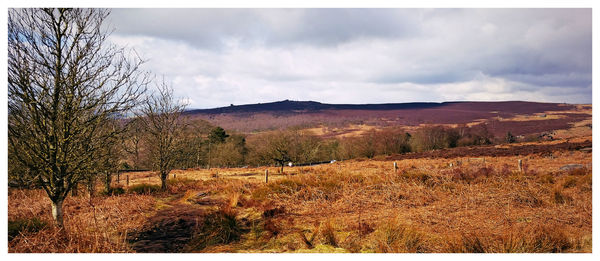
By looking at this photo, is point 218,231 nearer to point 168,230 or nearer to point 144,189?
point 168,230

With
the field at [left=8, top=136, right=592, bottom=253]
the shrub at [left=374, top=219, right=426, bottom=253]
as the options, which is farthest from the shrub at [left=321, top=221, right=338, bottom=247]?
the shrub at [left=374, top=219, right=426, bottom=253]

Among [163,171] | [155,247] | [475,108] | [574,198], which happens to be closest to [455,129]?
[475,108]

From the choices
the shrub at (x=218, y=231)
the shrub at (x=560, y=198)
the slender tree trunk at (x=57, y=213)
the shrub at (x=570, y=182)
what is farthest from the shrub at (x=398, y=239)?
the shrub at (x=570, y=182)

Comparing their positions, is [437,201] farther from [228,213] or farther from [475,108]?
[475,108]

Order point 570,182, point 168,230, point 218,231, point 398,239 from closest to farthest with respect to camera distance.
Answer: point 398,239 < point 218,231 < point 168,230 < point 570,182

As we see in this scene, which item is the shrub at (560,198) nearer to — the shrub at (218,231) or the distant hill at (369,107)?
the shrub at (218,231)

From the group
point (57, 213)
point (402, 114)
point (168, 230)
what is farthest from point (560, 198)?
point (402, 114)

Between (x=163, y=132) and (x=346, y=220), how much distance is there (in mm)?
11673

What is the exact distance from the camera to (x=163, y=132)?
1463cm

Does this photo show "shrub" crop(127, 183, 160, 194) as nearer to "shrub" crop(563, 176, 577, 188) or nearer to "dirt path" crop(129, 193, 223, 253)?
"dirt path" crop(129, 193, 223, 253)

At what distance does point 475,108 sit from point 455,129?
42469 millimetres

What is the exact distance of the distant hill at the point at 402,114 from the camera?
6694cm

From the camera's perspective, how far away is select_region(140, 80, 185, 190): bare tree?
14.5m

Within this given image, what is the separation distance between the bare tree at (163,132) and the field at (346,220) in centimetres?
317
